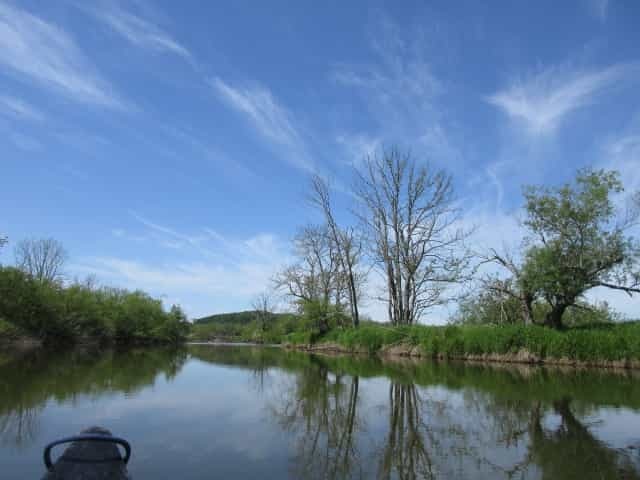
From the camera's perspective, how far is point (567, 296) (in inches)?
748

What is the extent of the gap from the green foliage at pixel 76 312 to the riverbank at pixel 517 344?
65.5 feet

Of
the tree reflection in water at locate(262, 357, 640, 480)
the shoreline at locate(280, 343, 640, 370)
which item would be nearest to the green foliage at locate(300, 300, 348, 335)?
the shoreline at locate(280, 343, 640, 370)

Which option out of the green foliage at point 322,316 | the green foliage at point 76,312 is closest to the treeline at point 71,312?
the green foliage at point 76,312

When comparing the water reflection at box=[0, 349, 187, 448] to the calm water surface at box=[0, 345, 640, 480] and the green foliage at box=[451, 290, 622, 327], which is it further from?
the green foliage at box=[451, 290, 622, 327]

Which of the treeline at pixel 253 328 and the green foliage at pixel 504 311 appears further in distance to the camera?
the treeline at pixel 253 328

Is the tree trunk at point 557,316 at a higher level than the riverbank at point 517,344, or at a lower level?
higher

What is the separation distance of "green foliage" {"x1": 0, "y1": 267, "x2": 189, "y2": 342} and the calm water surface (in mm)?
18444

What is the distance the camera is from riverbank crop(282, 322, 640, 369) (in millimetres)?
15055

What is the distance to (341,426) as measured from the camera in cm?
608

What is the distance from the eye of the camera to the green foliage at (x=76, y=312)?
2617cm

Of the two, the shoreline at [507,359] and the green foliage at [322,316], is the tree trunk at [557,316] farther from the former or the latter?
the green foliage at [322,316]

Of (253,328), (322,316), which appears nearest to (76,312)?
(322,316)

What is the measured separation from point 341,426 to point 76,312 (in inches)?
1206

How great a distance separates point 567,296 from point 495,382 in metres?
10.1
